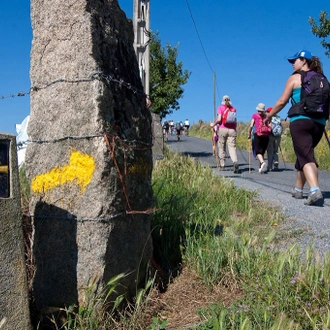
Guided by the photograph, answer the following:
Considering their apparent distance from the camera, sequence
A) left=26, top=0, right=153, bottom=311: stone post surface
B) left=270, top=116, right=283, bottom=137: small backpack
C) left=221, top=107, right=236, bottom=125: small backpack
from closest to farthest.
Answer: left=26, top=0, right=153, bottom=311: stone post surface
left=221, top=107, right=236, bottom=125: small backpack
left=270, top=116, right=283, bottom=137: small backpack

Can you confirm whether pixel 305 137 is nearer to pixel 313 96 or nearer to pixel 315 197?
pixel 313 96

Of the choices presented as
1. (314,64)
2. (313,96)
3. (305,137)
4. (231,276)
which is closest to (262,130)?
(314,64)

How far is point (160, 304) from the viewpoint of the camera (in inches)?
142

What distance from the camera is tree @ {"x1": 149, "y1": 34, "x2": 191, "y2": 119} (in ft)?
78.6

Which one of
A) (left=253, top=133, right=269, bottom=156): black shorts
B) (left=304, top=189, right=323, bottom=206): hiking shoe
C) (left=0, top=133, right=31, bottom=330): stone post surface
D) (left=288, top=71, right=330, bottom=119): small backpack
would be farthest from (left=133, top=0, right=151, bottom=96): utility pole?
(left=0, top=133, right=31, bottom=330): stone post surface

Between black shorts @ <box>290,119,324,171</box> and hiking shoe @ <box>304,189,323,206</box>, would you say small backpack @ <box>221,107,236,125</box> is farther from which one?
hiking shoe @ <box>304,189,323,206</box>

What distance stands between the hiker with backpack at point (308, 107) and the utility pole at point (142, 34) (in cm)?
456

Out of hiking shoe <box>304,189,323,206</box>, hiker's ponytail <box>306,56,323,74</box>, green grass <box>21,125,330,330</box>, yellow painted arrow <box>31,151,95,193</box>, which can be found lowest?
green grass <box>21,125,330,330</box>

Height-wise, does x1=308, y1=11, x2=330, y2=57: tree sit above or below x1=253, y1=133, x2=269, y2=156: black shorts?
above

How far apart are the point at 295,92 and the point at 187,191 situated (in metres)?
1.94

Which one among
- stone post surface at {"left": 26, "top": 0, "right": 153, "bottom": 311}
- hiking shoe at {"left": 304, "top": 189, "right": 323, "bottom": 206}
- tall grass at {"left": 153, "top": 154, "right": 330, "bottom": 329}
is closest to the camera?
tall grass at {"left": 153, "top": 154, "right": 330, "bottom": 329}

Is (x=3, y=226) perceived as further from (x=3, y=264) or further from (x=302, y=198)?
(x=302, y=198)

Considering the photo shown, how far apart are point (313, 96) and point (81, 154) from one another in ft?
13.1

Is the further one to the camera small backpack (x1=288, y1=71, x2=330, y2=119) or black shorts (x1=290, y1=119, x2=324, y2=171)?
black shorts (x1=290, y1=119, x2=324, y2=171)
